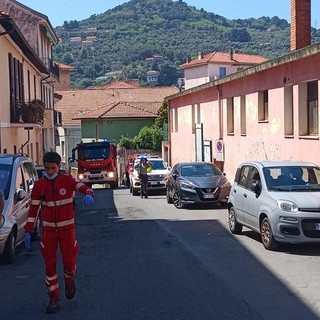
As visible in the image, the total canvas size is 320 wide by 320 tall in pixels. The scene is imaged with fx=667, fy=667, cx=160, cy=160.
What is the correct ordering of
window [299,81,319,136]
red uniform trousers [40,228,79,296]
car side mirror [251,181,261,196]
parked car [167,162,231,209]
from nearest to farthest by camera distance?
1. red uniform trousers [40,228,79,296]
2. car side mirror [251,181,261,196]
3. window [299,81,319,136]
4. parked car [167,162,231,209]

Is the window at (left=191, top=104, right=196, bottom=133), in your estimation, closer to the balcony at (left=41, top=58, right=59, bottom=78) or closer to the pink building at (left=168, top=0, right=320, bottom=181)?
the pink building at (left=168, top=0, right=320, bottom=181)

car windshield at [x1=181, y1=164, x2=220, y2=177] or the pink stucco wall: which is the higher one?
the pink stucco wall

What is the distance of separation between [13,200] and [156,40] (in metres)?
165

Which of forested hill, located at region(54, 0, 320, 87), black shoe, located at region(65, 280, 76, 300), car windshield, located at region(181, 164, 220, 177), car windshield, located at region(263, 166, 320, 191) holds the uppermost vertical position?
forested hill, located at region(54, 0, 320, 87)

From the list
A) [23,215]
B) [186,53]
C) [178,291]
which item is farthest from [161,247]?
[186,53]

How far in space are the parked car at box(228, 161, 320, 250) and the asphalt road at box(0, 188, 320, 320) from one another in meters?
0.35

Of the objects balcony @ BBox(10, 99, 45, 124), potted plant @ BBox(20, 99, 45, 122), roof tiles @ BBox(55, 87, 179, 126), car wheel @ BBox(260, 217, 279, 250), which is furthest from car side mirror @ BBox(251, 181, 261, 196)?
A: roof tiles @ BBox(55, 87, 179, 126)

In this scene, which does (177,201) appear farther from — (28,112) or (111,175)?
(111,175)

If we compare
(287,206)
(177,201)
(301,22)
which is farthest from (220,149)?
(287,206)

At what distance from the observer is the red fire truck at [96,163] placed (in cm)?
3628

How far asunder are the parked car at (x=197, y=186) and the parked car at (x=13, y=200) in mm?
7896

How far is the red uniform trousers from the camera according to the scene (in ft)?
25.3

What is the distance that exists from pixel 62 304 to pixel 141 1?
197 m

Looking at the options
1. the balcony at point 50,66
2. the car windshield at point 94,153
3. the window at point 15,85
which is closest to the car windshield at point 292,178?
the window at point 15,85
